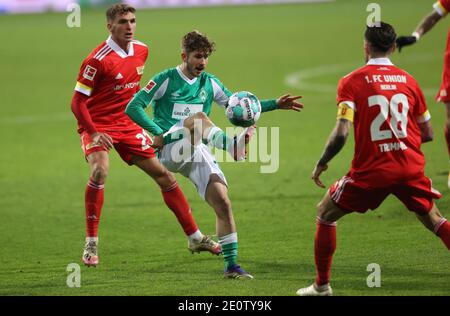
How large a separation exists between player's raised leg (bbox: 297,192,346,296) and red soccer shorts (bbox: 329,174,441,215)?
82 millimetres

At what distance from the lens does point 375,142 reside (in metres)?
7.35

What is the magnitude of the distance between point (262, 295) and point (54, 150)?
10657 mm

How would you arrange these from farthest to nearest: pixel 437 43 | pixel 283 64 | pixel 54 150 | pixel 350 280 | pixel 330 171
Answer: pixel 437 43 < pixel 283 64 < pixel 54 150 < pixel 330 171 < pixel 350 280

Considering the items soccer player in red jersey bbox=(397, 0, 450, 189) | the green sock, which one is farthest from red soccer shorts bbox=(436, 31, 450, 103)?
the green sock

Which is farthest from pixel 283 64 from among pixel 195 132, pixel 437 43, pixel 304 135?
pixel 195 132

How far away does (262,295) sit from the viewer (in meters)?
7.56

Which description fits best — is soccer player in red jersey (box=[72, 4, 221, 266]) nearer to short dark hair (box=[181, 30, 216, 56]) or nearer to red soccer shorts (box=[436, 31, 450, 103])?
short dark hair (box=[181, 30, 216, 56])

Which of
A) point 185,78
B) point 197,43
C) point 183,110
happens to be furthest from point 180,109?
point 197,43

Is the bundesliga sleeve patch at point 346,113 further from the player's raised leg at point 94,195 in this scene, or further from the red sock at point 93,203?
the red sock at point 93,203

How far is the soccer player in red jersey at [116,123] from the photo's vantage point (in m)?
9.50

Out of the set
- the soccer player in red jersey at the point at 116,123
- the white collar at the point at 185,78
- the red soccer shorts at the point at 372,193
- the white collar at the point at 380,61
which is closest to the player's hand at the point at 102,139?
the soccer player in red jersey at the point at 116,123

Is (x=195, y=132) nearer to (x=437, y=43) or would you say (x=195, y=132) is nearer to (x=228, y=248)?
(x=228, y=248)

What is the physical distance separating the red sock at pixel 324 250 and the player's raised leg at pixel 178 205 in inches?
83.7

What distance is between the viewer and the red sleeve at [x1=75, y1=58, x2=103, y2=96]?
30.8 ft
